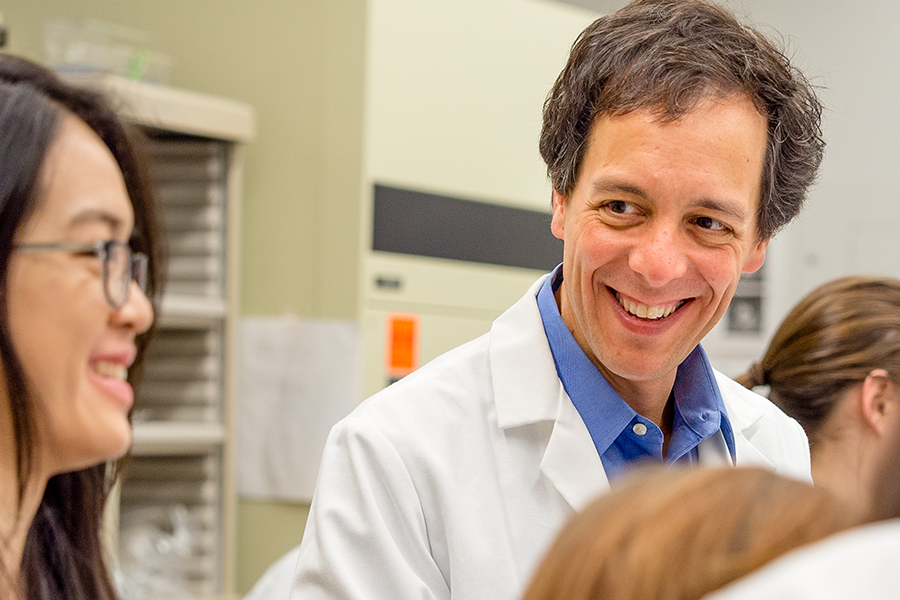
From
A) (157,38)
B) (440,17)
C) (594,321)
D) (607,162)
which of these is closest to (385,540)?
(594,321)

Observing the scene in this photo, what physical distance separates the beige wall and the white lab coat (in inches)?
66.4

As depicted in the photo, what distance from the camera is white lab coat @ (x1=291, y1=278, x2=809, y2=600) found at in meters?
1.12

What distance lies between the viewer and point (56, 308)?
109cm

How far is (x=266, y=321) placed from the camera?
307cm

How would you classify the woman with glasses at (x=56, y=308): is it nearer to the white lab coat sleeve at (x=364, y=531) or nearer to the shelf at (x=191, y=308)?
the white lab coat sleeve at (x=364, y=531)

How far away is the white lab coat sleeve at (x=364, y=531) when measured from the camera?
3.63 ft

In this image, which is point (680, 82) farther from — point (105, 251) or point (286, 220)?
point (286, 220)

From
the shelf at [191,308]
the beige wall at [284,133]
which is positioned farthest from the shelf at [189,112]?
the shelf at [191,308]

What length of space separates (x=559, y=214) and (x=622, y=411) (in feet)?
0.90

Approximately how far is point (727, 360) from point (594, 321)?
2736 mm

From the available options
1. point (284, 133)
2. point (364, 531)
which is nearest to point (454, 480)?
point (364, 531)

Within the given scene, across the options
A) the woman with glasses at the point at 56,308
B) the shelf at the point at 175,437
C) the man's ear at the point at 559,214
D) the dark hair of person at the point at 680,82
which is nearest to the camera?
the woman with glasses at the point at 56,308

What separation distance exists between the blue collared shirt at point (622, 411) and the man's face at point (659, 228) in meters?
0.04

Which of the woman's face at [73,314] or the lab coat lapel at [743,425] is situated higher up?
the woman's face at [73,314]
